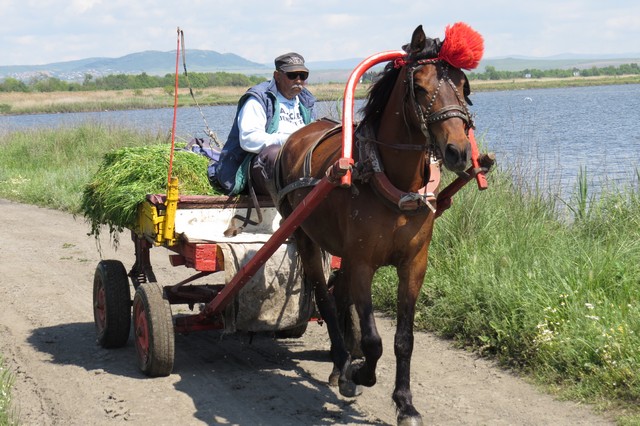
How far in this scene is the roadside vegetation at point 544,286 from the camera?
5.68 metres

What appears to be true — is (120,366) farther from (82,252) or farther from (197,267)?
(82,252)

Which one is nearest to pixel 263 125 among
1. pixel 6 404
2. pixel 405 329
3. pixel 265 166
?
pixel 265 166

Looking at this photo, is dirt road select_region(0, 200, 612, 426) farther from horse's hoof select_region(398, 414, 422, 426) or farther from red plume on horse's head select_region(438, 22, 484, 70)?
red plume on horse's head select_region(438, 22, 484, 70)

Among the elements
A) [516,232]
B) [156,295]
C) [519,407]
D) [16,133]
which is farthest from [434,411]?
[16,133]

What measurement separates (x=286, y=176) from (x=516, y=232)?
2881mm

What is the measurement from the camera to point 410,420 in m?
5.00

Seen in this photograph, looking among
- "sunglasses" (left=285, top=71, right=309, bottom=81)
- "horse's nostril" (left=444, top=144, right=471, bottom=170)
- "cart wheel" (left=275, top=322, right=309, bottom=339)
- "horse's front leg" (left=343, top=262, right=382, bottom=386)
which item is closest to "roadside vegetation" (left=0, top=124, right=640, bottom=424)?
"cart wheel" (left=275, top=322, right=309, bottom=339)

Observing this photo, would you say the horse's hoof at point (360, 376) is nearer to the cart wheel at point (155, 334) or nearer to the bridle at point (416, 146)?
the bridle at point (416, 146)

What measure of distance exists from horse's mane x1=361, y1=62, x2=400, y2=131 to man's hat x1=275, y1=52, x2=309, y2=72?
4.34 ft

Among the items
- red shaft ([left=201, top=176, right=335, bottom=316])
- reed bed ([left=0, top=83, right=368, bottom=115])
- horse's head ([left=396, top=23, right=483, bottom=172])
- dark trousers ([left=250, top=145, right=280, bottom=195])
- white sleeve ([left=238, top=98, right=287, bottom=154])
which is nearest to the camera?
horse's head ([left=396, top=23, right=483, bottom=172])

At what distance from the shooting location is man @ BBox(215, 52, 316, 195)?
251 inches

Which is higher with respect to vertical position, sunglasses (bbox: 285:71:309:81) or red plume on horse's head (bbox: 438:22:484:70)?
red plume on horse's head (bbox: 438:22:484:70)

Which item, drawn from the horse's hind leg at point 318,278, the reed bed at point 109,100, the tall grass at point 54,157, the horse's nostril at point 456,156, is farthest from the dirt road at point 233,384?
the reed bed at point 109,100

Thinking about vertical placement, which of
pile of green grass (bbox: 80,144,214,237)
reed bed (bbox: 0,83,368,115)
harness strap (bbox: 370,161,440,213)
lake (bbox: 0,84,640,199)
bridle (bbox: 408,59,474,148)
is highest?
bridle (bbox: 408,59,474,148)
